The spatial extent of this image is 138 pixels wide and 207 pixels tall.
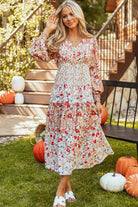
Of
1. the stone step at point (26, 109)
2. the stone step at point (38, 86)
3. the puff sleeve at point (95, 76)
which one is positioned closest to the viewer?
the puff sleeve at point (95, 76)

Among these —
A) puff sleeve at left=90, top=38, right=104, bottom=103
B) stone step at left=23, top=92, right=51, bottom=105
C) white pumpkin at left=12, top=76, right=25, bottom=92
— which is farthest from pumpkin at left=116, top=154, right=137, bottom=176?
white pumpkin at left=12, top=76, right=25, bottom=92

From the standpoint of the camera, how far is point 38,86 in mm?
8289

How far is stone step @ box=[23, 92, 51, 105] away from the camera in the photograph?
787 cm

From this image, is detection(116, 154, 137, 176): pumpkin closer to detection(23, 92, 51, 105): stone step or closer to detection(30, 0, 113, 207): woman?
detection(30, 0, 113, 207): woman

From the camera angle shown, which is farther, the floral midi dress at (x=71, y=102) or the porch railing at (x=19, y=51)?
the porch railing at (x=19, y=51)

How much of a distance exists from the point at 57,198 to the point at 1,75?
6.09 metres

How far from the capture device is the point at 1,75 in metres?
8.70

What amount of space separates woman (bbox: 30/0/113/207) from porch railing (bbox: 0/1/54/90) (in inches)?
222

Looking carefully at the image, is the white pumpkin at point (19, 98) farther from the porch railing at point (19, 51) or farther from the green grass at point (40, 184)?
the green grass at point (40, 184)

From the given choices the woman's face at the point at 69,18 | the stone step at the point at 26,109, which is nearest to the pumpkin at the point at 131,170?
the woman's face at the point at 69,18

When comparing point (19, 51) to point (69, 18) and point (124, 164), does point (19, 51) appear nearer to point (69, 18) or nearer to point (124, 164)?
point (124, 164)

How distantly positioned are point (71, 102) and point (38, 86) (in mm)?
5343

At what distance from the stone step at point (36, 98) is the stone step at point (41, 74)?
61 cm

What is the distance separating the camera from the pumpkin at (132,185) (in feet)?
11.0
